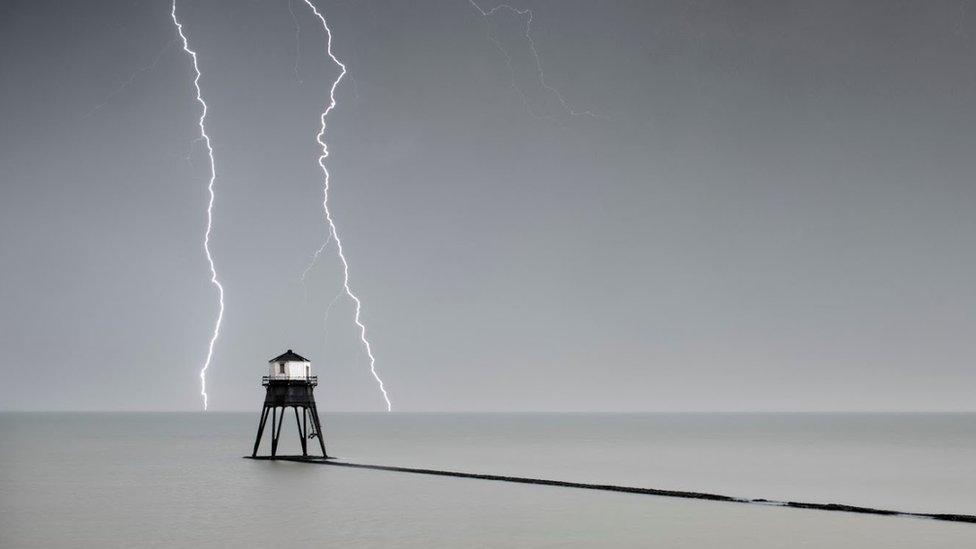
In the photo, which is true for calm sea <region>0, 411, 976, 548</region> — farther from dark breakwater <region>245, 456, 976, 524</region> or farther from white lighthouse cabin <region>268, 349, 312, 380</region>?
white lighthouse cabin <region>268, 349, 312, 380</region>

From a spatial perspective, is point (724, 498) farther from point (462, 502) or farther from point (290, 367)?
point (290, 367)

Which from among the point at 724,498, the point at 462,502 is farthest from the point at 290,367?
the point at 724,498

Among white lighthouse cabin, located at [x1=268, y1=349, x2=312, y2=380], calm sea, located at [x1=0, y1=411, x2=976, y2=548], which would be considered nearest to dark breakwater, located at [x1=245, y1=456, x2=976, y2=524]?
calm sea, located at [x1=0, y1=411, x2=976, y2=548]

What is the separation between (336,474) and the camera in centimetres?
3572

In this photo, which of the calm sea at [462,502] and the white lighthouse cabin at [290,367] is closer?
the calm sea at [462,502]

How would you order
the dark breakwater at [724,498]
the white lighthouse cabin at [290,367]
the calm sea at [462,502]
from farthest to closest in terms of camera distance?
the white lighthouse cabin at [290,367] < the dark breakwater at [724,498] < the calm sea at [462,502]

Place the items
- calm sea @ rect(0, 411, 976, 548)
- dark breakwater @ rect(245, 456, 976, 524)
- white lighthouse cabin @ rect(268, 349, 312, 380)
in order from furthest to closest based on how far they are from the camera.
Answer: white lighthouse cabin @ rect(268, 349, 312, 380), dark breakwater @ rect(245, 456, 976, 524), calm sea @ rect(0, 411, 976, 548)

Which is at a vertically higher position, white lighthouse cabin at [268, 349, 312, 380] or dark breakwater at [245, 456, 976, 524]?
white lighthouse cabin at [268, 349, 312, 380]

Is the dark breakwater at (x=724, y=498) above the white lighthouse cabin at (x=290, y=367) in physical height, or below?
below

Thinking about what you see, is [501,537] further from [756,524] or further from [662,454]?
[662,454]

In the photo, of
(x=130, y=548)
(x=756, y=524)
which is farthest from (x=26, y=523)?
(x=756, y=524)

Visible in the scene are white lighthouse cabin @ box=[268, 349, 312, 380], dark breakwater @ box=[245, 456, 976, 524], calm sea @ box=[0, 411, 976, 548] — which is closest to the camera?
calm sea @ box=[0, 411, 976, 548]

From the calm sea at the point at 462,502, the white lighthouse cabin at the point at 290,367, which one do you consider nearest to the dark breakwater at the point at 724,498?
the calm sea at the point at 462,502

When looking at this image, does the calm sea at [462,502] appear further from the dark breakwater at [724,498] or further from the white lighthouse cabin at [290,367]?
the white lighthouse cabin at [290,367]
